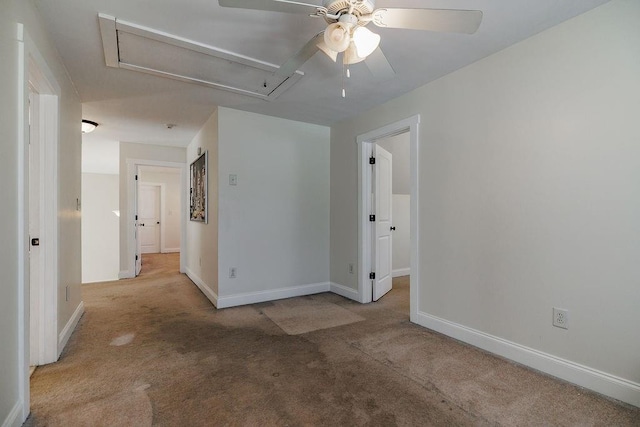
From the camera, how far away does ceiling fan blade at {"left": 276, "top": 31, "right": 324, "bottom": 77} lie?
4.75ft

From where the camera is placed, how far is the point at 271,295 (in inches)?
144

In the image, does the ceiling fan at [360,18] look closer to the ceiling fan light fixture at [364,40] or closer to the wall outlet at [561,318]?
the ceiling fan light fixture at [364,40]

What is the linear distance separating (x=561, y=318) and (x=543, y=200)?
77cm

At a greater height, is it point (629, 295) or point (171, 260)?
point (629, 295)

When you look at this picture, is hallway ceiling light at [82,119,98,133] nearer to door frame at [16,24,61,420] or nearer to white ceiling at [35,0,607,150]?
white ceiling at [35,0,607,150]

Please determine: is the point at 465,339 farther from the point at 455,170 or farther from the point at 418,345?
the point at 455,170

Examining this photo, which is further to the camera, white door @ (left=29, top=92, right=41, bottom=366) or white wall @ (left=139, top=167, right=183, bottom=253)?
white wall @ (left=139, top=167, right=183, bottom=253)

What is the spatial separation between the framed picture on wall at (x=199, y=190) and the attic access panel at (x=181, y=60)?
4.80 ft

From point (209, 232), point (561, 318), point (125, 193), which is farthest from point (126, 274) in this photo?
point (561, 318)

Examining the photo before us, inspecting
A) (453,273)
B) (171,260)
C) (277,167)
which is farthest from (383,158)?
(171,260)

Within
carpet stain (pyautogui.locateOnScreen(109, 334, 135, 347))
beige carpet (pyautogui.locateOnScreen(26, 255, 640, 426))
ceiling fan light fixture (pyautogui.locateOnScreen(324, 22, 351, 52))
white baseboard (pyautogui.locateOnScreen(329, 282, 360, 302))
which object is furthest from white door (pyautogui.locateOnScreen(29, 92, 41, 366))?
white baseboard (pyautogui.locateOnScreen(329, 282, 360, 302))

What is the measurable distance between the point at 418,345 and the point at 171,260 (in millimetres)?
6281

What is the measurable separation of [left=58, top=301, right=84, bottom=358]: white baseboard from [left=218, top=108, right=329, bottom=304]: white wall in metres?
1.32

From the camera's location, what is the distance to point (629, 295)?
1.67m
